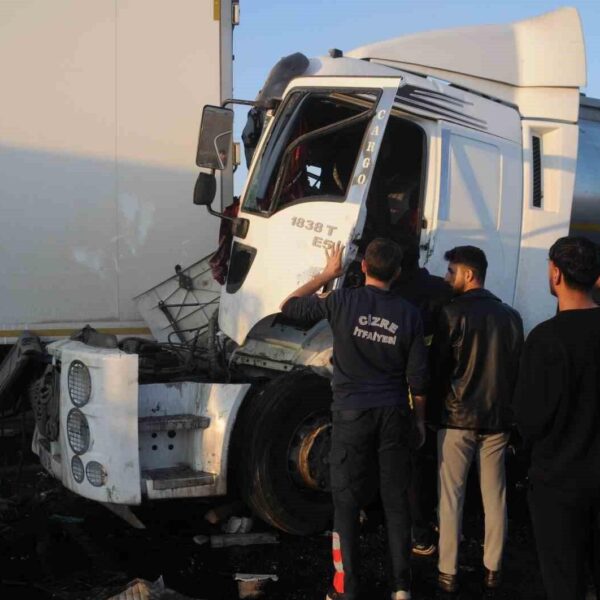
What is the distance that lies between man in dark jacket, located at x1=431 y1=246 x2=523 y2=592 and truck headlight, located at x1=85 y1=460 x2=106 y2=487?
178 cm

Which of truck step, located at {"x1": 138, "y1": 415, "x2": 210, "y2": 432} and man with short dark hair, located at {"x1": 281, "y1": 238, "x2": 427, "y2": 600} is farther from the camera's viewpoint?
truck step, located at {"x1": 138, "y1": 415, "x2": 210, "y2": 432}

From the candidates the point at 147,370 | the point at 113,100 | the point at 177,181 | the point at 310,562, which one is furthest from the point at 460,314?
the point at 113,100

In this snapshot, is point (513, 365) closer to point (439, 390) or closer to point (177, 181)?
point (439, 390)

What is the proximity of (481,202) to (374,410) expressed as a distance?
80.3 inches

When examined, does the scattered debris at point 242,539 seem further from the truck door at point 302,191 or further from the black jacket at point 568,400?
the black jacket at point 568,400

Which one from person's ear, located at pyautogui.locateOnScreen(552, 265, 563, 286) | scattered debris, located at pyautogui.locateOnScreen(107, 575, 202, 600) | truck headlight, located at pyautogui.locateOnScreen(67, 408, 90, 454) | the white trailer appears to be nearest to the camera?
person's ear, located at pyautogui.locateOnScreen(552, 265, 563, 286)

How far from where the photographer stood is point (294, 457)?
4469mm

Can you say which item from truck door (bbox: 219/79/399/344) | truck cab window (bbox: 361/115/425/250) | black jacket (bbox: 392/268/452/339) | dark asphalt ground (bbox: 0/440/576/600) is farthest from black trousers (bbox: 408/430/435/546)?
truck cab window (bbox: 361/115/425/250)

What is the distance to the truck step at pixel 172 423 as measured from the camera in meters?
4.27

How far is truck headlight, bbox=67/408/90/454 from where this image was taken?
4086 millimetres

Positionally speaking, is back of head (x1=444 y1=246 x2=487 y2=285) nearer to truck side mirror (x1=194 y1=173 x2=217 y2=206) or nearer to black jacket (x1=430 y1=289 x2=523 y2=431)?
black jacket (x1=430 y1=289 x2=523 y2=431)

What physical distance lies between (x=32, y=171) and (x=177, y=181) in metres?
1.06

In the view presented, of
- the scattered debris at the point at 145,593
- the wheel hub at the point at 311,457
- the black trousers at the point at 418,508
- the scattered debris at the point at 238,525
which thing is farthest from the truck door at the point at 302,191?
the scattered debris at the point at 145,593

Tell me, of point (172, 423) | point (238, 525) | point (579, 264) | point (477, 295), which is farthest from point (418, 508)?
point (579, 264)
